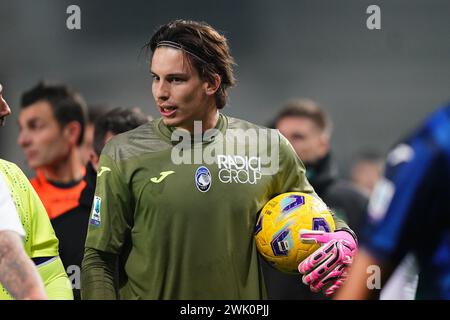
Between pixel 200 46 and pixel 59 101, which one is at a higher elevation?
pixel 200 46

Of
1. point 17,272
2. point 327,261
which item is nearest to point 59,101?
point 327,261

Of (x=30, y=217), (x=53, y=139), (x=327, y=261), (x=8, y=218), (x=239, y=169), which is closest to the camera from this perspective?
(x=8, y=218)

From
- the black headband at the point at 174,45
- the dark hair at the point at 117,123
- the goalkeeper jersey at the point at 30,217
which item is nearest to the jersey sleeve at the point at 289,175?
the black headband at the point at 174,45

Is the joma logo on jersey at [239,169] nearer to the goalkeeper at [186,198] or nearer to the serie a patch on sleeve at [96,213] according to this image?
the goalkeeper at [186,198]

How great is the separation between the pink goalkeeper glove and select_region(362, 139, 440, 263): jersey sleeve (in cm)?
147

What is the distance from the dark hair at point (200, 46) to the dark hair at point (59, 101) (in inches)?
95.4

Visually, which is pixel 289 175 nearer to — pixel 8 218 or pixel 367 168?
pixel 8 218

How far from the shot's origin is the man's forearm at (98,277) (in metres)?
3.85

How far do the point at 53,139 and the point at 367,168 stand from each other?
439cm

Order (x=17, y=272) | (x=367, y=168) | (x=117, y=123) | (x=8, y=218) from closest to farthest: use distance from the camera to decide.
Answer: (x=17, y=272)
(x=8, y=218)
(x=117, y=123)
(x=367, y=168)

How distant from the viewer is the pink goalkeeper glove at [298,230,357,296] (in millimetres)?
3891

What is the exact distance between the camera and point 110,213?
12.8 ft

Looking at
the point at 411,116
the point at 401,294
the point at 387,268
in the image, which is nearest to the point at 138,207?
the point at 401,294
